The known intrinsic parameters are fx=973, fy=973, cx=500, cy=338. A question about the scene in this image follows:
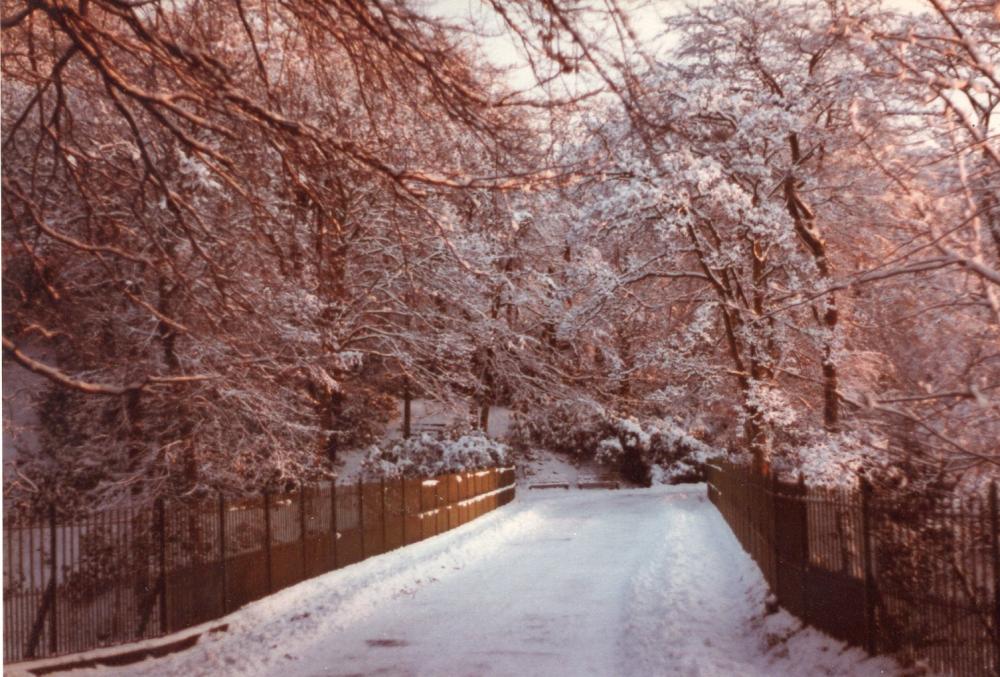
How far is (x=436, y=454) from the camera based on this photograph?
37.5m

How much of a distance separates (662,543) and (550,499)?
19707 mm

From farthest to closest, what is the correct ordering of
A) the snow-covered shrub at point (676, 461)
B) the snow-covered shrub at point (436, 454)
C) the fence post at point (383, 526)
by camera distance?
the snow-covered shrub at point (676, 461) → the snow-covered shrub at point (436, 454) → the fence post at point (383, 526)

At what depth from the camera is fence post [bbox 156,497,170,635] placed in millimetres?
12977

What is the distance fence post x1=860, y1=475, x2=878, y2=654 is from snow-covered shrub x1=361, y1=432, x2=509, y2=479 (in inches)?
963

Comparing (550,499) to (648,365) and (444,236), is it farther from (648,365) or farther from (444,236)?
(444,236)

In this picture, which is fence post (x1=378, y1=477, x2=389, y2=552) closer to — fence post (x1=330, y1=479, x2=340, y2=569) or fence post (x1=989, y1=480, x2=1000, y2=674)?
fence post (x1=330, y1=479, x2=340, y2=569)

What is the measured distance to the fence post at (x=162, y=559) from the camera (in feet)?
42.6

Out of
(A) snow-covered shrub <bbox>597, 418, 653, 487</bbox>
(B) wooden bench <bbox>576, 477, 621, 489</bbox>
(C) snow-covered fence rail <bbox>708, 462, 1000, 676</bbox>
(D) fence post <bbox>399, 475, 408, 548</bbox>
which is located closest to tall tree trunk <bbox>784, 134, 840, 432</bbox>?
(C) snow-covered fence rail <bbox>708, 462, 1000, 676</bbox>

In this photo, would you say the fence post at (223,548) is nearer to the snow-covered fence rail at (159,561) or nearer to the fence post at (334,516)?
the snow-covered fence rail at (159,561)

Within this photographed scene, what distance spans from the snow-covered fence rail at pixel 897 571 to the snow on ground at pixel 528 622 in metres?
0.39

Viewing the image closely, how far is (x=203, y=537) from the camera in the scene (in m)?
14.2

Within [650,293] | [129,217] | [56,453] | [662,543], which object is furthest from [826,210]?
[56,453]

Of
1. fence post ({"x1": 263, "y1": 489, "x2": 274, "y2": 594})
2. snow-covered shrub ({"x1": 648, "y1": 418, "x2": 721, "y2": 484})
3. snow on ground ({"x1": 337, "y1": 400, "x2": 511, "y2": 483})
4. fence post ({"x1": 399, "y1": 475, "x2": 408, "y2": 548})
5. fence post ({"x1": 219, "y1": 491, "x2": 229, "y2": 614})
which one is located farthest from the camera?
snow-covered shrub ({"x1": 648, "y1": 418, "x2": 721, "y2": 484})

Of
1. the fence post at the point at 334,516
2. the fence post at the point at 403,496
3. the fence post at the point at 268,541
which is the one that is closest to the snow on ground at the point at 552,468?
the fence post at the point at 403,496
